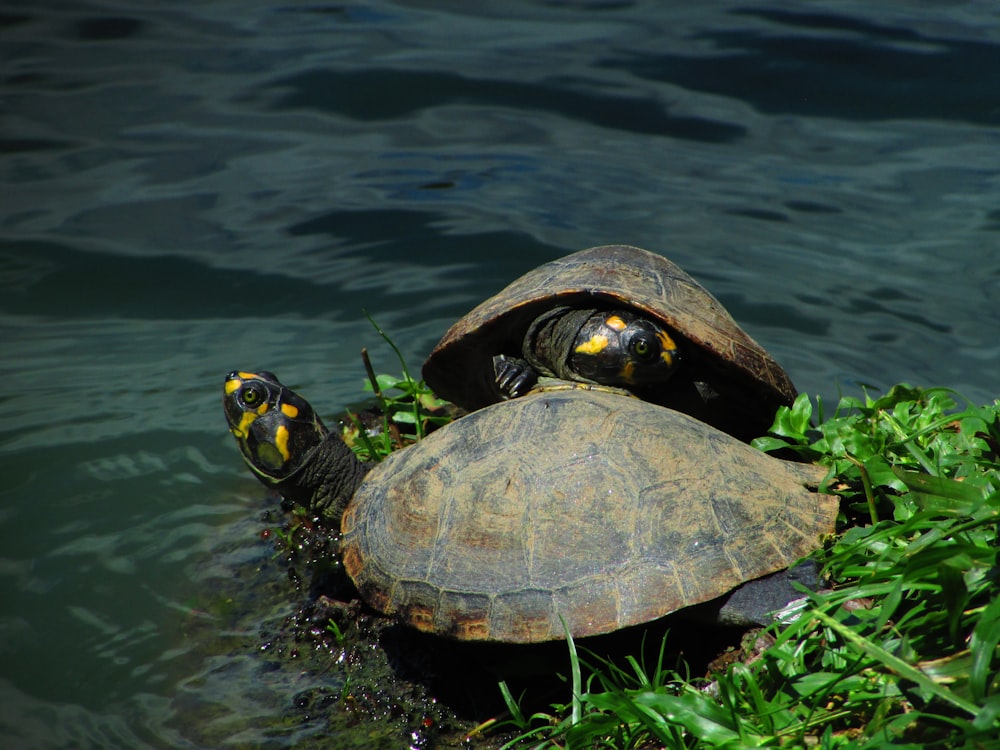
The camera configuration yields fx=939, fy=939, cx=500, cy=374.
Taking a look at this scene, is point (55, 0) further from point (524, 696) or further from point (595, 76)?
point (524, 696)

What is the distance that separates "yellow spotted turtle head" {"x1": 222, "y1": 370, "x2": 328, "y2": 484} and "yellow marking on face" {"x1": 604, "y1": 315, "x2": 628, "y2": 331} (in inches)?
53.0

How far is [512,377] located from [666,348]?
81 centimetres

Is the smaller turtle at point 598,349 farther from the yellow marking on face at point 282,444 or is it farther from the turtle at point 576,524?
the yellow marking on face at point 282,444

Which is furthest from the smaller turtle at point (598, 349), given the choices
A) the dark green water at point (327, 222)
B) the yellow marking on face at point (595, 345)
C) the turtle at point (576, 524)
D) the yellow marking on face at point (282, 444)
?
the dark green water at point (327, 222)

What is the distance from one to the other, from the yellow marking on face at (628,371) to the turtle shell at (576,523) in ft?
1.79

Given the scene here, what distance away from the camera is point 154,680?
12.9 ft

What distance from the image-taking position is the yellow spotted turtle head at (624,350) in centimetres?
406

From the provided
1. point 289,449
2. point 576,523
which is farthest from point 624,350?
point 289,449

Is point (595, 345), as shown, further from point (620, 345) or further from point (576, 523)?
point (576, 523)

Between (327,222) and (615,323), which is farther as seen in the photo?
(327,222)

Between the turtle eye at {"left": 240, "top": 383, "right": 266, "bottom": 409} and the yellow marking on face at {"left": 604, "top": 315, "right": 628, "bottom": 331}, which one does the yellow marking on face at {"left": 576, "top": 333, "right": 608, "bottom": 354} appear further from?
the turtle eye at {"left": 240, "top": 383, "right": 266, "bottom": 409}

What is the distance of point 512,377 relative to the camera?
4531 mm

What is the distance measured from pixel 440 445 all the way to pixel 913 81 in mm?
8805

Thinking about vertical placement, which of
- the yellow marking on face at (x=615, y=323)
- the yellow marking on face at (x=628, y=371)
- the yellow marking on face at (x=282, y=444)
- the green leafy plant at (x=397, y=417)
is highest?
the yellow marking on face at (x=615, y=323)
